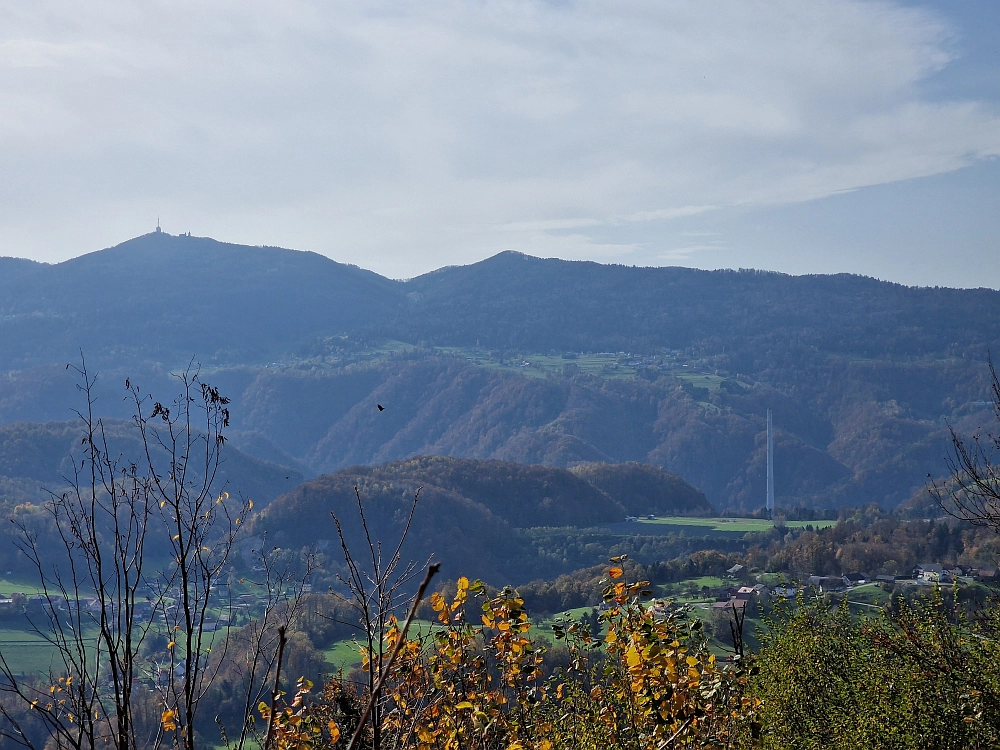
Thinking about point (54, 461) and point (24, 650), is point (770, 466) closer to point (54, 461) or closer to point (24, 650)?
point (54, 461)

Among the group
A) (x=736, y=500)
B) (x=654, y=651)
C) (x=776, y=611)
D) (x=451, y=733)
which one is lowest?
(x=736, y=500)

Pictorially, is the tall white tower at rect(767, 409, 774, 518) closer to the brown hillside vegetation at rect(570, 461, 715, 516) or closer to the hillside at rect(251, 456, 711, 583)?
the brown hillside vegetation at rect(570, 461, 715, 516)

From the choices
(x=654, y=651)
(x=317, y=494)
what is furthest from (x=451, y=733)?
(x=317, y=494)

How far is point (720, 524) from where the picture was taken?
8912cm

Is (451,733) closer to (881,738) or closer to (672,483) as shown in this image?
(881,738)

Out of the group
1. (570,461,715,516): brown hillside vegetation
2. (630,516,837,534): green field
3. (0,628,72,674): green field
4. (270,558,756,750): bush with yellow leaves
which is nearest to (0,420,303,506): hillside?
(570,461,715,516): brown hillside vegetation

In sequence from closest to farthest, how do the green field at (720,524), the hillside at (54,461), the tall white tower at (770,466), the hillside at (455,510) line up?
the green field at (720,524) < the hillside at (455,510) < the hillside at (54,461) < the tall white tower at (770,466)

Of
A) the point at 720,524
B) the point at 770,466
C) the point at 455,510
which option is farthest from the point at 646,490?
the point at 770,466

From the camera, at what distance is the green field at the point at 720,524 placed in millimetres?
80438

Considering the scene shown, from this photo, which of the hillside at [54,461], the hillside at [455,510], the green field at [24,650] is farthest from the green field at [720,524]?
the green field at [24,650]

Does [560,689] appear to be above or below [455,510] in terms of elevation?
above

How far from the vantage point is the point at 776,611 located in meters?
10.4

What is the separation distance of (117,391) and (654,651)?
19842cm

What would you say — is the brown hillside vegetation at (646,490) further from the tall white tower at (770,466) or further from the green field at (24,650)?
the green field at (24,650)
